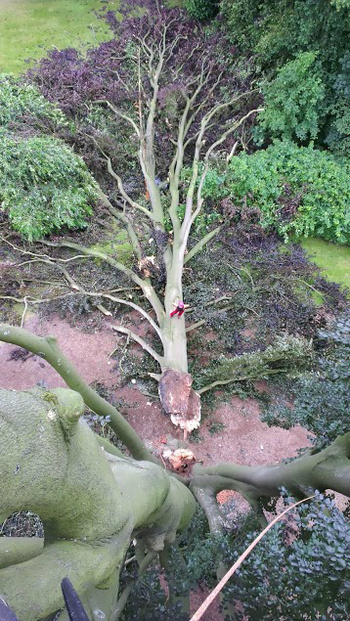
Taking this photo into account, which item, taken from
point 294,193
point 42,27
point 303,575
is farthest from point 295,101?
point 303,575

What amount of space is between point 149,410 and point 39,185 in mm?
4422

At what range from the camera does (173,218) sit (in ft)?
24.4

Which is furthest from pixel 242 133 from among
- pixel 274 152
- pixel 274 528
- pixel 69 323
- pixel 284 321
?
pixel 274 528

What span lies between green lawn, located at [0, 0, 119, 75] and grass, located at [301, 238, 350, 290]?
26.9 feet

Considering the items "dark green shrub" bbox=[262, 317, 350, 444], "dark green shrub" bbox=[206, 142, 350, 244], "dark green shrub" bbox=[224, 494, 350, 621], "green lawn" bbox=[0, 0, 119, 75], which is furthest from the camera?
"green lawn" bbox=[0, 0, 119, 75]

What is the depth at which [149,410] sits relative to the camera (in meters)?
5.66

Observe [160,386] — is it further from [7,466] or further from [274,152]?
[274,152]

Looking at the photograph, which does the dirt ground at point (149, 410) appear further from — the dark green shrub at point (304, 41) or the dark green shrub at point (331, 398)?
the dark green shrub at point (304, 41)

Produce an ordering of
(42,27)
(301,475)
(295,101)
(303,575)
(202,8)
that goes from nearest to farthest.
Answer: (303,575) → (301,475) → (295,101) → (202,8) → (42,27)

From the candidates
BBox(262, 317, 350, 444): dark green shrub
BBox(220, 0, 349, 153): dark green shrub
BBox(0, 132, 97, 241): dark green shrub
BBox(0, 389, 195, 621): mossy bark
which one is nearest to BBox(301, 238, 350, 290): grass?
BBox(220, 0, 349, 153): dark green shrub

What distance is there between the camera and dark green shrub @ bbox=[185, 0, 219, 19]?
1092cm

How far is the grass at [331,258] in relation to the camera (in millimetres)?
7512

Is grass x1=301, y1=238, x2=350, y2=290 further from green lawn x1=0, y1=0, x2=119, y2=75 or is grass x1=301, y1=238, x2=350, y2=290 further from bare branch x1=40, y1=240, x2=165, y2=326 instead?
green lawn x1=0, y1=0, x2=119, y2=75

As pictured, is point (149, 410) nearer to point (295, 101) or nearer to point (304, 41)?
point (295, 101)
